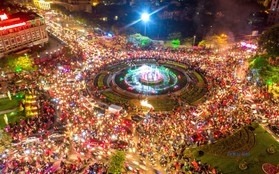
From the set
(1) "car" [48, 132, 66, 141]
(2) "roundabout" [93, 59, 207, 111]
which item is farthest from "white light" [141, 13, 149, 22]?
(1) "car" [48, 132, 66, 141]

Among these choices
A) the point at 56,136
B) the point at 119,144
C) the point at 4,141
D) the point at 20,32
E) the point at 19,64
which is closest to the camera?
the point at 4,141

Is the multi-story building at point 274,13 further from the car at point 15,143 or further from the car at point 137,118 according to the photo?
the car at point 15,143

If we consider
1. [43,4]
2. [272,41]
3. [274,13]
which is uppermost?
[43,4]

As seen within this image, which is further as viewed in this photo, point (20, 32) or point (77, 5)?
point (77, 5)

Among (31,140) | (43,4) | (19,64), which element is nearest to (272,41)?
(31,140)

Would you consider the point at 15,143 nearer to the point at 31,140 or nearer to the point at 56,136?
the point at 31,140

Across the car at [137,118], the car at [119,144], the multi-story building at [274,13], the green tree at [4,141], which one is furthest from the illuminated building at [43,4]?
the multi-story building at [274,13]

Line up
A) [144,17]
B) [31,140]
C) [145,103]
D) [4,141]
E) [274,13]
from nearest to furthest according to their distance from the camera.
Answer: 1. [4,141]
2. [31,140]
3. [145,103]
4. [274,13]
5. [144,17]
